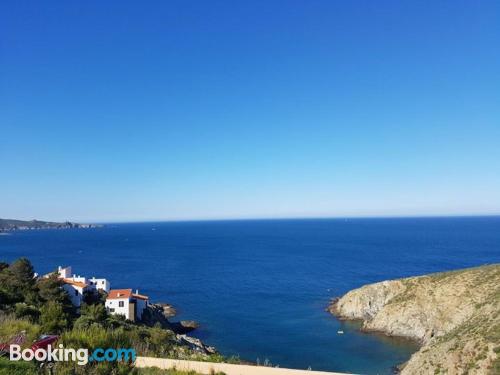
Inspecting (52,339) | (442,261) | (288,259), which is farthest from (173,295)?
(442,261)

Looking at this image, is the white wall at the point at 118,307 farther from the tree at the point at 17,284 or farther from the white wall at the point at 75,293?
the tree at the point at 17,284

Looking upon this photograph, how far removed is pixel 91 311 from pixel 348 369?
86.5ft

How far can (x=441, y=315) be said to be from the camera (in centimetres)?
4781

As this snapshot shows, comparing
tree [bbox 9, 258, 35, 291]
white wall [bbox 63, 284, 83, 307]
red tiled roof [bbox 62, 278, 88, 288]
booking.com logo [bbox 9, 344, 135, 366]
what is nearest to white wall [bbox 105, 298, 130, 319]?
white wall [bbox 63, 284, 83, 307]

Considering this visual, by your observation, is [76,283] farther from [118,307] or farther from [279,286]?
[279,286]

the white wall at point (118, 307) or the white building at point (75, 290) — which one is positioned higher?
the white building at point (75, 290)

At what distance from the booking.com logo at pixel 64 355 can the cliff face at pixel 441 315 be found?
28899 millimetres

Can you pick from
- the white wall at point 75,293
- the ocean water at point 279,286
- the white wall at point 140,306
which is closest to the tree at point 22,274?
the white wall at point 75,293

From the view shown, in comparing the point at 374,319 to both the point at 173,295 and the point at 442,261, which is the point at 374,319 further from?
the point at 442,261

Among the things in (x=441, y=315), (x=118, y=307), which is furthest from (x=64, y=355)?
(x=441, y=315)

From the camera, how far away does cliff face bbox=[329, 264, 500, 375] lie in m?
30.0

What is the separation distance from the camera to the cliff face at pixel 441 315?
3003 cm

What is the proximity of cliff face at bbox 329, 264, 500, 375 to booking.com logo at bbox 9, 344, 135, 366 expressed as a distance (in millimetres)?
28899

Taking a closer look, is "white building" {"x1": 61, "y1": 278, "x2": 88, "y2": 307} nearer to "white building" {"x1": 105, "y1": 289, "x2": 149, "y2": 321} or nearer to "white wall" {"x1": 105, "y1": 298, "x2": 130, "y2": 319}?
"white building" {"x1": 105, "y1": 289, "x2": 149, "y2": 321}
